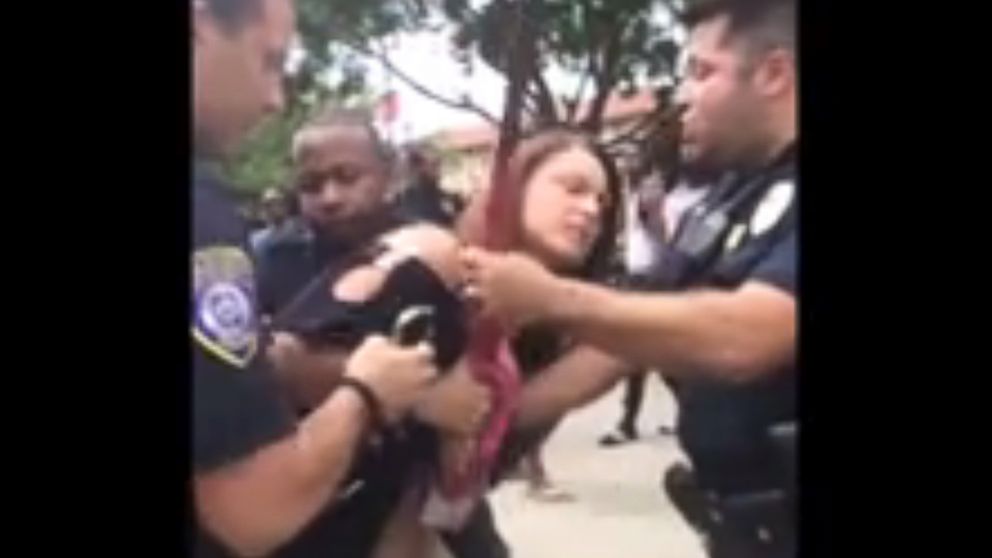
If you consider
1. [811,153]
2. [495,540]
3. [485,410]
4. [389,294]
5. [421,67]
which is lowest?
[495,540]

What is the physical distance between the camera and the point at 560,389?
226 cm

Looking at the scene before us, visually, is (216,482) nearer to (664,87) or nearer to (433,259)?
(433,259)

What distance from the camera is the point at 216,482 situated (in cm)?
224

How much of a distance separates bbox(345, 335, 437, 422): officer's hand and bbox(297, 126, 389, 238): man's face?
182mm

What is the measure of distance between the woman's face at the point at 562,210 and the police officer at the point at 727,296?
0.04 m

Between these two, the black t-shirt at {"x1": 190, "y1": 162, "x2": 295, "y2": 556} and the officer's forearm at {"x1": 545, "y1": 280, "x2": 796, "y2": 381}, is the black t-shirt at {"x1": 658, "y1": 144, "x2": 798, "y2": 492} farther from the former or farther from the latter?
the black t-shirt at {"x1": 190, "y1": 162, "x2": 295, "y2": 556}

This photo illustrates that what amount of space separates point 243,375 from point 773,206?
0.86 metres

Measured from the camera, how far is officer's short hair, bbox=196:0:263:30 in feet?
7.37

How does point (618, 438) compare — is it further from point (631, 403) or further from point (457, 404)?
point (457, 404)

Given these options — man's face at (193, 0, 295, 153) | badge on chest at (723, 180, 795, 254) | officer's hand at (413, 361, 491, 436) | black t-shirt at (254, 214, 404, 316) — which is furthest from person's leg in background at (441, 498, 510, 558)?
man's face at (193, 0, 295, 153)

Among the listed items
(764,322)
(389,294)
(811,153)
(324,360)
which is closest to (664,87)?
(811,153)

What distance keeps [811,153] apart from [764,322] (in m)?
0.27

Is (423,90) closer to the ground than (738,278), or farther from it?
farther from it

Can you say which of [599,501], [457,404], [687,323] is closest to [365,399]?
[457,404]
